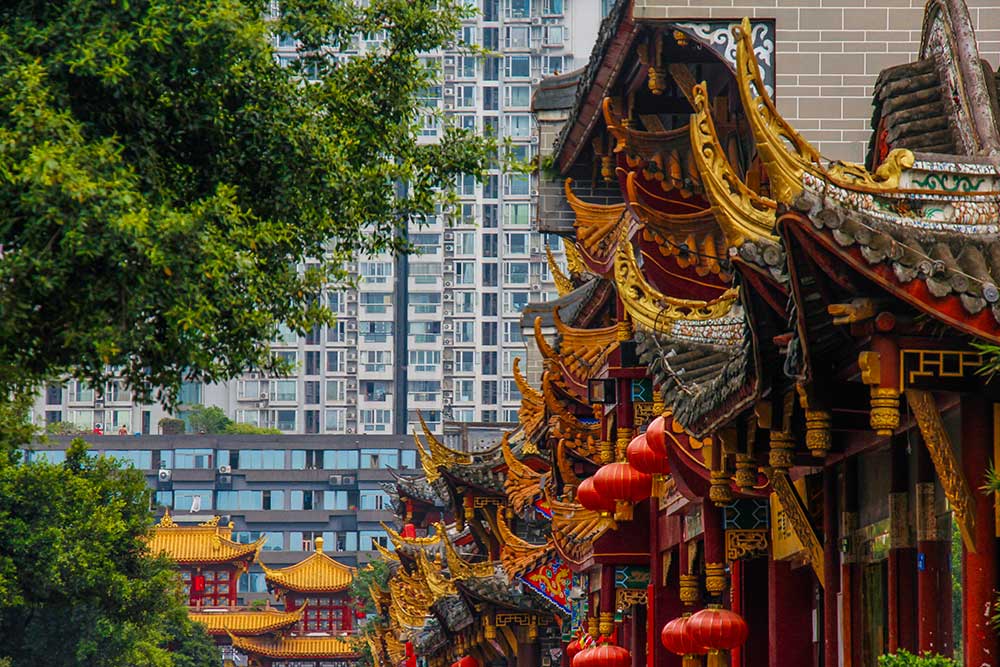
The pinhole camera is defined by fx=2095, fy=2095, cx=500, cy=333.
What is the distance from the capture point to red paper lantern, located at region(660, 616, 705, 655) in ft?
62.9

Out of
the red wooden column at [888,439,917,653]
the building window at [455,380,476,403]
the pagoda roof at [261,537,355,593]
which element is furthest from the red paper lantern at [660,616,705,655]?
the building window at [455,380,476,403]

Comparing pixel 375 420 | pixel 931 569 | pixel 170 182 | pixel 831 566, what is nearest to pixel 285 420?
pixel 375 420

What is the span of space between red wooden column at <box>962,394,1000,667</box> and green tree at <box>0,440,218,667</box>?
3799 centimetres

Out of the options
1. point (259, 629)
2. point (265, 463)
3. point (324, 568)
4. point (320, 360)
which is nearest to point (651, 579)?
point (259, 629)

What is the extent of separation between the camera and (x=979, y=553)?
11.7 meters

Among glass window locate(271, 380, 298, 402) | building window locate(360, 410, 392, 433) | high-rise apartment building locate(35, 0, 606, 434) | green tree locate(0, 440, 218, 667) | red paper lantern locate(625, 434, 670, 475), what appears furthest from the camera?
glass window locate(271, 380, 298, 402)

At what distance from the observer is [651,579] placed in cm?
2627

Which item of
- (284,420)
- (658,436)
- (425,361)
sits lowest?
(284,420)

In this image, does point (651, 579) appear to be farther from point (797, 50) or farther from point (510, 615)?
point (510, 615)

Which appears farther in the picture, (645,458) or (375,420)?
(375,420)

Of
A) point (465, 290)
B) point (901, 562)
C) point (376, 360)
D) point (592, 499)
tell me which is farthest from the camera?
point (376, 360)

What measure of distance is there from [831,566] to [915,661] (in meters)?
4.60

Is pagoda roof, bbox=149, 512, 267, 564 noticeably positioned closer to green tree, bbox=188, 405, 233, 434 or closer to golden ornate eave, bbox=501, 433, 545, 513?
green tree, bbox=188, 405, 233, 434

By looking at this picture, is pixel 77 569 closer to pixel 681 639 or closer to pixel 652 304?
pixel 681 639
